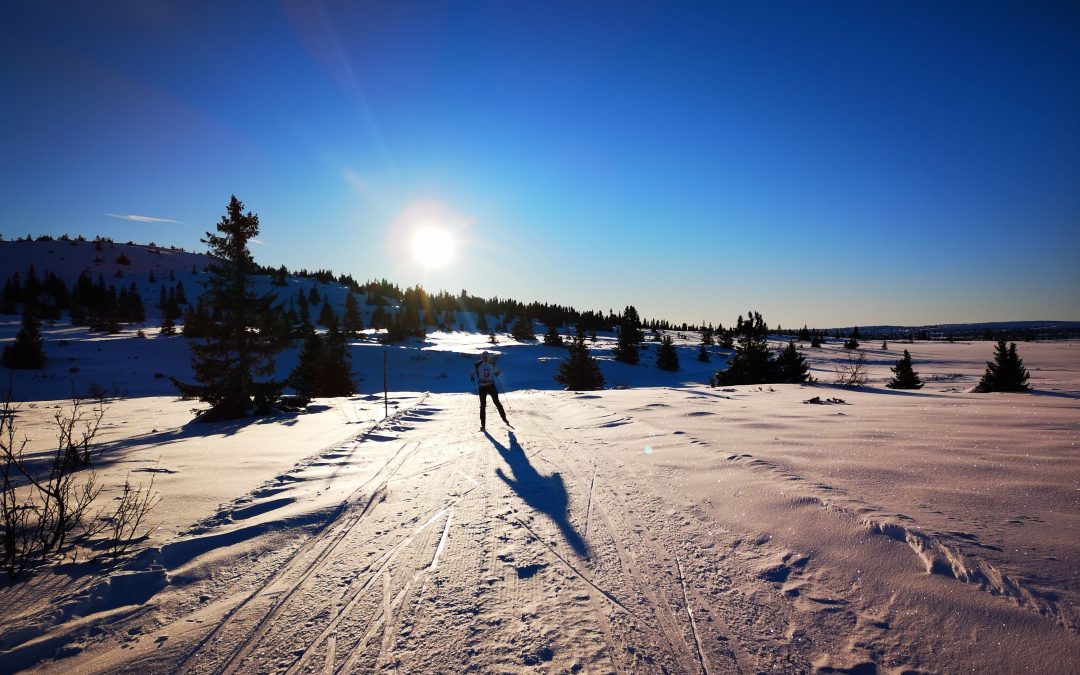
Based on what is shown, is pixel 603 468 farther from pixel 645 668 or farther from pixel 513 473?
pixel 645 668

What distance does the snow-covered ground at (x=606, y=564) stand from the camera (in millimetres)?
2160

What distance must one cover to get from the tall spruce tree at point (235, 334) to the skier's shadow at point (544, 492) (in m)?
10.9

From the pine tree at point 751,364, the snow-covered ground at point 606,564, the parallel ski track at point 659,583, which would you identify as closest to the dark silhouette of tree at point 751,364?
the pine tree at point 751,364

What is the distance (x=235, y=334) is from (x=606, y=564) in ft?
49.4

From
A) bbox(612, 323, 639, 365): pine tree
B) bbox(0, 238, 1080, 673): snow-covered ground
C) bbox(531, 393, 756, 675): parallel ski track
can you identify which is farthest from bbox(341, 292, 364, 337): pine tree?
bbox(531, 393, 756, 675): parallel ski track

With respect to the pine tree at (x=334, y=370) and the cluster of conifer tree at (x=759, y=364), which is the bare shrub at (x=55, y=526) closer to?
the pine tree at (x=334, y=370)

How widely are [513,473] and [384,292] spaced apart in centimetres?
13657

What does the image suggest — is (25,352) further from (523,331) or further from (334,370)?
(523,331)

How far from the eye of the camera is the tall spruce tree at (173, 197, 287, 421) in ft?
41.7

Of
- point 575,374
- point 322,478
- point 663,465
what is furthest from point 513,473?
point 575,374

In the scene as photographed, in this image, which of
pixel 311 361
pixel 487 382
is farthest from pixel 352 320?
pixel 487 382

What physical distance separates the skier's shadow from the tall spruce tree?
10890mm

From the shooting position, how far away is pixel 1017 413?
6.52 meters

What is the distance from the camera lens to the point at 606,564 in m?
3.18
